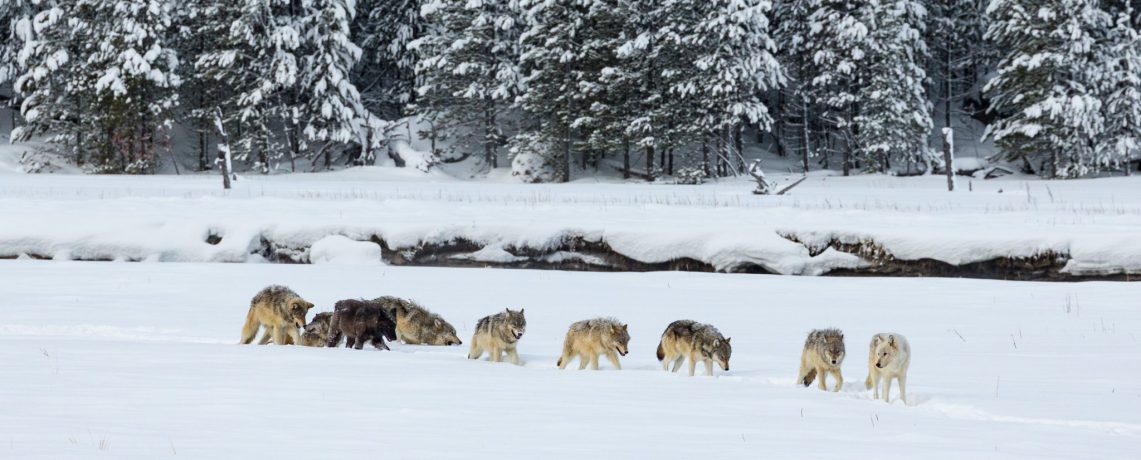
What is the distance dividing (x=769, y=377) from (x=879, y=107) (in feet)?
130

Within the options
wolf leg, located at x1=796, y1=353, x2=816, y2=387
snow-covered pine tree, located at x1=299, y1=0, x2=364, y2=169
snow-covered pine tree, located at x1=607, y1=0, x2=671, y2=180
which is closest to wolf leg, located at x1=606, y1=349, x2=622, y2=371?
wolf leg, located at x1=796, y1=353, x2=816, y2=387

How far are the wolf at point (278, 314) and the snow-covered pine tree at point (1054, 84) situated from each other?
124 ft

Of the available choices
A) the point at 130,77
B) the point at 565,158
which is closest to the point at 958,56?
the point at 565,158

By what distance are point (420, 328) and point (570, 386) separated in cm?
313

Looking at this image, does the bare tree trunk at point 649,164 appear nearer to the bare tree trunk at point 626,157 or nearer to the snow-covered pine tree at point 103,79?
the bare tree trunk at point 626,157

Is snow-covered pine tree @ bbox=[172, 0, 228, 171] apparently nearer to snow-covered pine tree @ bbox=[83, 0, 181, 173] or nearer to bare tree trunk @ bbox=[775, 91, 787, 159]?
snow-covered pine tree @ bbox=[83, 0, 181, 173]

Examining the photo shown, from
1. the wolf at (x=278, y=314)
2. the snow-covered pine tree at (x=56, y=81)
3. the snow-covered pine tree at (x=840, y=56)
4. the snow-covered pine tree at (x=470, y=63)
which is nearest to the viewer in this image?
the wolf at (x=278, y=314)

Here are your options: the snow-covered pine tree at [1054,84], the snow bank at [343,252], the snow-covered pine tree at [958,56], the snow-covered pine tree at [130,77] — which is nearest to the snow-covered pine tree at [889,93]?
the snow-covered pine tree at [1054,84]

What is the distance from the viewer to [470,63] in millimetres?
46500

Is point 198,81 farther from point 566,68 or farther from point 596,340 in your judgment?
point 596,340

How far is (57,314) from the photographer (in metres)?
12.0

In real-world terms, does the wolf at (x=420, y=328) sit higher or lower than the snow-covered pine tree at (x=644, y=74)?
lower

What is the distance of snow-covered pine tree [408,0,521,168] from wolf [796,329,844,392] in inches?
1535

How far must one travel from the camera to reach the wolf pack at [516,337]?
7.34 metres
